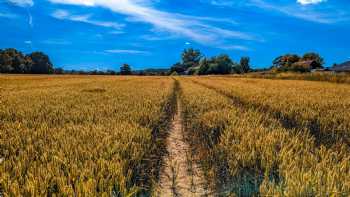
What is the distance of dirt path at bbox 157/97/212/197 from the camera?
3088 mm

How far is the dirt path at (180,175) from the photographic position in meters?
3.09

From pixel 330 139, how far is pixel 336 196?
2.90 m

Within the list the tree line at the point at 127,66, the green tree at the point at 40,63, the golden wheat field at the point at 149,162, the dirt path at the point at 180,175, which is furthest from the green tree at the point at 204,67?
the dirt path at the point at 180,175

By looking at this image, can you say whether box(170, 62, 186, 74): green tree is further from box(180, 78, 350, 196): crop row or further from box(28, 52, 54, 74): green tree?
box(180, 78, 350, 196): crop row

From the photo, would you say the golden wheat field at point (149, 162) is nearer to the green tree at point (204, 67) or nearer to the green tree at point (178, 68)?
the green tree at point (204, 67)

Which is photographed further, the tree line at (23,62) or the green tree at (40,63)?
the green tree at (40,63)

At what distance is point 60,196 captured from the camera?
223 centimetres

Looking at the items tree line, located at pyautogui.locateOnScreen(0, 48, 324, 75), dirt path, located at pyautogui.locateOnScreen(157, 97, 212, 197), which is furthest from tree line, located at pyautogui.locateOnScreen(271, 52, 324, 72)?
dirt path, located at pyautogui.locateOnScreen(157, 97, 212, 197)

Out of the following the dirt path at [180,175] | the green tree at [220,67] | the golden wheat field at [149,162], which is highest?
the green tree at [220,67]

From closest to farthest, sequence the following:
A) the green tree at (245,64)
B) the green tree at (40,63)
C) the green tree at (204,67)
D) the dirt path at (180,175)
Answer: the dirt path at (180,175)
the green tree at (204,67)
the green tree at (40,63)
the green tree at (245,64)

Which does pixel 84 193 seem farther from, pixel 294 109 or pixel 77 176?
pixel 294 109

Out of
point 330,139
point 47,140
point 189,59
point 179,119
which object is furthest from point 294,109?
point 189,59

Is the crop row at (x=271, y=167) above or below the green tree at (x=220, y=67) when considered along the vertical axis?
below

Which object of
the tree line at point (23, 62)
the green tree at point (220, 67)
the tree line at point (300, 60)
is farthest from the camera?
the green tree at point (220, 67)
